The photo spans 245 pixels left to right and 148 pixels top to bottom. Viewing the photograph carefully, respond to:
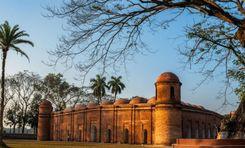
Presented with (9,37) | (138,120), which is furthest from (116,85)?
(9,37)

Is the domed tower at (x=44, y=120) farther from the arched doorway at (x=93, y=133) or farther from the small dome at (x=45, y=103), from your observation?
the arched doorway at (x=93, y=133)

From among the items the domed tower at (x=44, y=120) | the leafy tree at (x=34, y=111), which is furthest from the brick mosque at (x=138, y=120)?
the leafy tree at (x=34, y=111)

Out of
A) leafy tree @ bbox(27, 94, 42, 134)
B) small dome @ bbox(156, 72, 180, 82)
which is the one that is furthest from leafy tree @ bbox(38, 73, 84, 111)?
small dome @ bbox(156, 72, 180, 82)

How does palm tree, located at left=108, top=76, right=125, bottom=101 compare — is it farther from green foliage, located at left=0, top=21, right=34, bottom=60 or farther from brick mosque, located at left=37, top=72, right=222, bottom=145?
green foliage, located at left=0, top=21, right=34, bottom=60

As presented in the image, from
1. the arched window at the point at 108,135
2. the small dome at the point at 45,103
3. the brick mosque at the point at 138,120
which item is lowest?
the arched window at the point at 108,135

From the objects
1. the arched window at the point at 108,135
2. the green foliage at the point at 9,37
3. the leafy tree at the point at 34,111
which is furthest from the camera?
the leafy tree at the point at 34,111

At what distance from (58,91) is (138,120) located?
65.7ft

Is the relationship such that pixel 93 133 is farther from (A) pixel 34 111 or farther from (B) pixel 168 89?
(A) pixel 34 111

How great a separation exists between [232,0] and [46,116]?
52.9 m

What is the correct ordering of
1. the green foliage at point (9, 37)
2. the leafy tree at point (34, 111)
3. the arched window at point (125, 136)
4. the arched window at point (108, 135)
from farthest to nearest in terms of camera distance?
the leafy tree at point (34, 111)
the arched window at point (108, 135)
the arched window at point (125, 136)
the green foliage at point (9, 37)

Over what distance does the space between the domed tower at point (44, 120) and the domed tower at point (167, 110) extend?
2242 centimetres

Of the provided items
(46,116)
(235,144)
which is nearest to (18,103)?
(46,116)

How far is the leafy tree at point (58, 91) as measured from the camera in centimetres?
6303

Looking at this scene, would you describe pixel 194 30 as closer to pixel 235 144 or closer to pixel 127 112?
pixel 235 144
